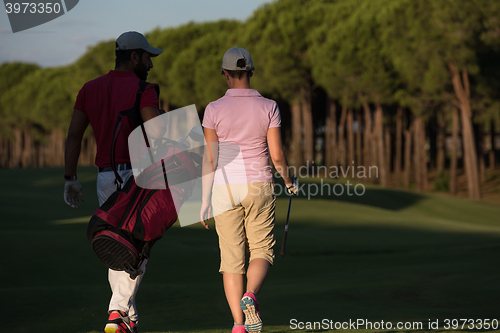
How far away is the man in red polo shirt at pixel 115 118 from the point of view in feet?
16.4

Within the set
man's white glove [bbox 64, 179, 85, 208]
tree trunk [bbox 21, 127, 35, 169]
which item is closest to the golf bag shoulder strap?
man's white glove [bbox 64, 179, 85, 208]

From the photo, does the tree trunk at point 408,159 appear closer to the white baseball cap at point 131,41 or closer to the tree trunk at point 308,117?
the tree trunk at point 308,117

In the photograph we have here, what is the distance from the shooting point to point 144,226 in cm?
470

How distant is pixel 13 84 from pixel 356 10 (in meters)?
76.9

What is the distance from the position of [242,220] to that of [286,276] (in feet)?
24.6

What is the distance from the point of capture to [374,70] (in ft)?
126

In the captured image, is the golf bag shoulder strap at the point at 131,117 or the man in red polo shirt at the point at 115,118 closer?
the golf bag shoulder strap at the point at 131,117

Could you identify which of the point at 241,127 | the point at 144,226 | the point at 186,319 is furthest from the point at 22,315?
the point at 241,127

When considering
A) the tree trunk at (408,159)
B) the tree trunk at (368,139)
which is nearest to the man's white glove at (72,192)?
the tree trunk at (408,159)

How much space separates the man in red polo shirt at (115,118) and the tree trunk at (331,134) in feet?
140

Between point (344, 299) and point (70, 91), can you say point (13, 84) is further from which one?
point (344, 299)

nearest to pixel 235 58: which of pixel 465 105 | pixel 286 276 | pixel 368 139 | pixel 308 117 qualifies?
pixel 286 276

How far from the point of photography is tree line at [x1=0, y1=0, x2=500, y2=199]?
108 ft

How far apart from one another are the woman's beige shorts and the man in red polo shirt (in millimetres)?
746
